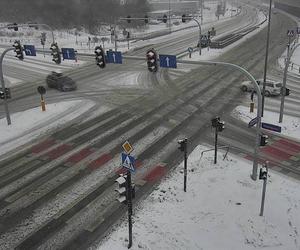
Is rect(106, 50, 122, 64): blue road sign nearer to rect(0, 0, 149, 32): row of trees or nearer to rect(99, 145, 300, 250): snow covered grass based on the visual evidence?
rect(99, 145, 300, 250): snow covered grass

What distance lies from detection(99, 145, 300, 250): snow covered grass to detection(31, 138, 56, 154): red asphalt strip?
830 cm

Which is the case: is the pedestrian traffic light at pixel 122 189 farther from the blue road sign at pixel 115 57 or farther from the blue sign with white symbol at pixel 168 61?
the blue road sign at pixel 115 57

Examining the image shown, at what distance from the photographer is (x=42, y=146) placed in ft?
77.0

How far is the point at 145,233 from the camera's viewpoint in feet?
49.1

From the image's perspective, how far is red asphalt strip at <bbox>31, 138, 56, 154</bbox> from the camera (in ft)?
75.2

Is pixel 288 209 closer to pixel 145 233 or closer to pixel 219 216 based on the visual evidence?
pixel 219 216

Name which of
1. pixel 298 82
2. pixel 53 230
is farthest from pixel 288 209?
pixel 298 82

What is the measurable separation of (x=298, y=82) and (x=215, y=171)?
2270 centimetres

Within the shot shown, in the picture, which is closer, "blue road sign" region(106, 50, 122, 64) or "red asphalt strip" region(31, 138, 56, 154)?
"red asphalt strip" region(31, 138, 56, 154)

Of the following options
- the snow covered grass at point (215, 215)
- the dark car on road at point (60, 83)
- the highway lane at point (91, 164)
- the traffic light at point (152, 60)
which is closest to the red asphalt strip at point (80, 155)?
the highway lane at point (91, 164)

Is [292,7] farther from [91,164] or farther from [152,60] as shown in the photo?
[91,164]

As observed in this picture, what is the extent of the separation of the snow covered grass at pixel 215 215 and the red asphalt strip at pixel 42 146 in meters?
8.30

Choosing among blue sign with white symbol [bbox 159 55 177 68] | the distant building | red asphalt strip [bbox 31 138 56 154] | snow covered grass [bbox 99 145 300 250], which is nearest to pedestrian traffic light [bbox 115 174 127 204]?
snow covered grass [bbox 99 145 300 250]

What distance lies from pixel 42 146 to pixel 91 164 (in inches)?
168
